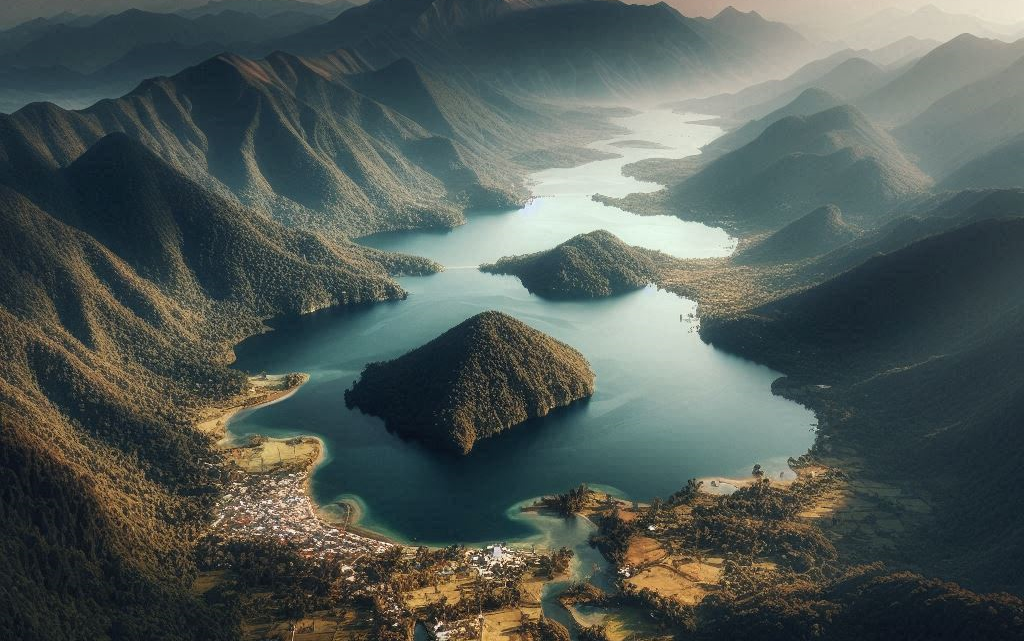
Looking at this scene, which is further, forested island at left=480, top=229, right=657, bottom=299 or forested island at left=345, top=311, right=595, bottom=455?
forested island at left=480, top=229, right=657, bottom=299

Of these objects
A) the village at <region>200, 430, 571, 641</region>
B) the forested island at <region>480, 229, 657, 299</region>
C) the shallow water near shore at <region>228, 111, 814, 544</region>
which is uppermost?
the forested island at <region>480, 229, 657, 299</region>

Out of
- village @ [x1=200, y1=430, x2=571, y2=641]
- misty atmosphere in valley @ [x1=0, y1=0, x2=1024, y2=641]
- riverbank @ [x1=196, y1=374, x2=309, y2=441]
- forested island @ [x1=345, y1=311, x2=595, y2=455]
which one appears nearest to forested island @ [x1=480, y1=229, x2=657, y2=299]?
misty atmosphere in valley @ [x1=0, y1=0, x2=1024, y2=641]

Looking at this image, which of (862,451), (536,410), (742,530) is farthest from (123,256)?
(862,451)

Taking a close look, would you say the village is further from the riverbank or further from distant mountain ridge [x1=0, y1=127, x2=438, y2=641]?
the riverbank

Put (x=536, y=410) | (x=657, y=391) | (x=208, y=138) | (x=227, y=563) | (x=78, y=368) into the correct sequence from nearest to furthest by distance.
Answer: (x=227, y=563) < (x=78, y=368) < (x=536, y=410) < (x=657, y=391) < (x=208, y=138)

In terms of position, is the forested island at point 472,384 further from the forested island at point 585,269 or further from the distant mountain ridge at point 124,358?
the forested island at point 585,269

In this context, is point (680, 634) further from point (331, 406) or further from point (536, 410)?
point (331, 406)
